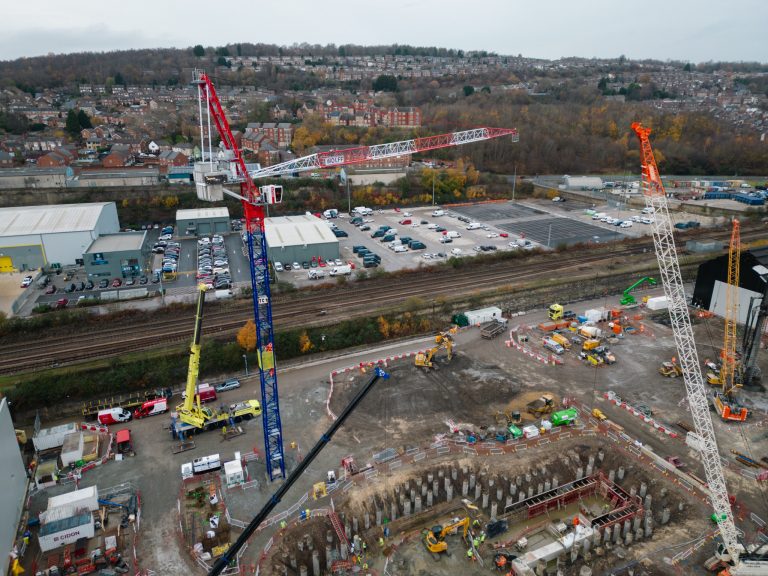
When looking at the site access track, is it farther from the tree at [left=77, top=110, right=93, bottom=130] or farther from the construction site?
the tree at [left=77, top=110, right=93, bottom=130]

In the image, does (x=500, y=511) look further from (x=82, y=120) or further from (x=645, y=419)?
(x=82, y=120)

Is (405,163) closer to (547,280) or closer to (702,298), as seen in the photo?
(547,280)

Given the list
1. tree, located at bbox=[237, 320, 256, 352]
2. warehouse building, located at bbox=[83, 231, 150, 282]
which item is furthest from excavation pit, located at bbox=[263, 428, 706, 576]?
warehouse building, located at bbox=[83, 231, 150, 282]

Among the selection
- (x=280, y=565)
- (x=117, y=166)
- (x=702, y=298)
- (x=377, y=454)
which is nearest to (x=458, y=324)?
(x=377, y=454)

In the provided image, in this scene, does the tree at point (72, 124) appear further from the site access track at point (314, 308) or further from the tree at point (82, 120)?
the site access track at point (314, 308)

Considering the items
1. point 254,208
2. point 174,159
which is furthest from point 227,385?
point 174,159
